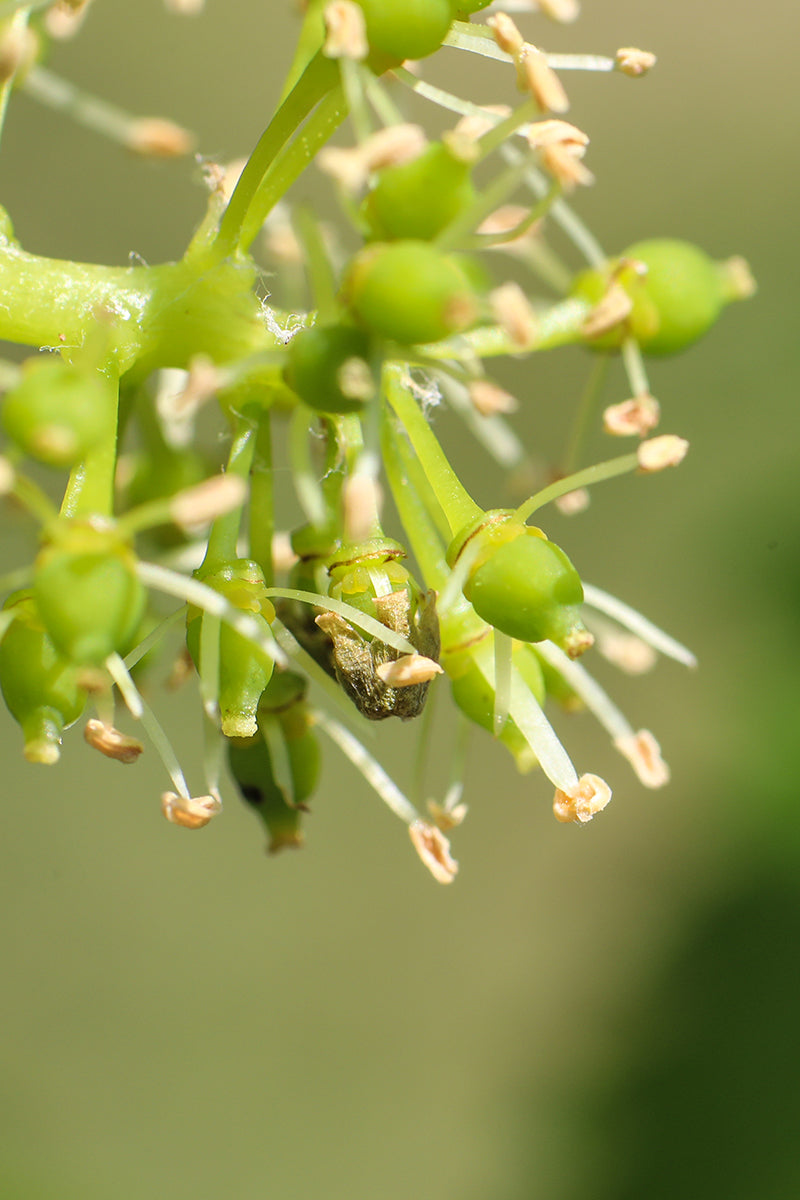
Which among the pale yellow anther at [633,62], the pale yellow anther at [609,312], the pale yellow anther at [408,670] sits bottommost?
the pale yellow anther at [408,670]

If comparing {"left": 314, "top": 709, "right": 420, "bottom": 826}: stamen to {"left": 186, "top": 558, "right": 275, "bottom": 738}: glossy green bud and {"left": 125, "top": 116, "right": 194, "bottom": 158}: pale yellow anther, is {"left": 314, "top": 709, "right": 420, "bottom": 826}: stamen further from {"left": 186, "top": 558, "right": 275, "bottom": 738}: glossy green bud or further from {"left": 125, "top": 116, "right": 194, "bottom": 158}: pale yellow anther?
{"left": 125, "top": 116, "right": 194, "bottom": 158}: pale yellow anther

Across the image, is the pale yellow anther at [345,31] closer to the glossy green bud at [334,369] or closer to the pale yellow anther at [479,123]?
the pale yellow anther at [479,123]

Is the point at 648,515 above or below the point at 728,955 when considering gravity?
above

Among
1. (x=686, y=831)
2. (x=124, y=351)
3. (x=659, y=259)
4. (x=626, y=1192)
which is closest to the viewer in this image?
(x=659, y=259)

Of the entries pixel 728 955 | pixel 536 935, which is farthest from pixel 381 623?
pixel 536 935

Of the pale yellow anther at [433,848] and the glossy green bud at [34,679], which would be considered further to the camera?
the pale yellow anther at [433,848]

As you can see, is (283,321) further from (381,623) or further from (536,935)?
(536,935)

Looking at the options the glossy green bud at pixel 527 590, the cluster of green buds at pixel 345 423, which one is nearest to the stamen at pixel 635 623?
the cluster of green buds at pixel 345 423

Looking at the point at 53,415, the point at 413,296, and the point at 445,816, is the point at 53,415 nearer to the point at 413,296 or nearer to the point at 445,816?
the point at 413,296

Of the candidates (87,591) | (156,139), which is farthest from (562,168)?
(87,591)
